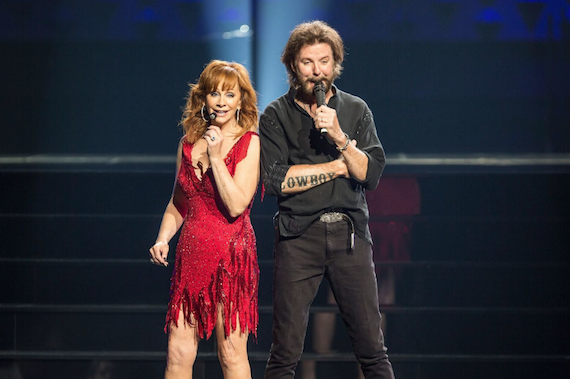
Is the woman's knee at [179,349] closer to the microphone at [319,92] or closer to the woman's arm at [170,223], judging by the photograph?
the woman's arm at [170,223]

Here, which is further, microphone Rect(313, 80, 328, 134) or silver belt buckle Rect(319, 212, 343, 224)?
silver belt buckle Rect(319, 212, 343, 224)

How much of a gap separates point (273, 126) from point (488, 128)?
3109 millimetres

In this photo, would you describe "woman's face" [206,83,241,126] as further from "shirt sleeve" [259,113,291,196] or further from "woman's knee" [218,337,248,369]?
"woman's knee" [218,337,248,369]

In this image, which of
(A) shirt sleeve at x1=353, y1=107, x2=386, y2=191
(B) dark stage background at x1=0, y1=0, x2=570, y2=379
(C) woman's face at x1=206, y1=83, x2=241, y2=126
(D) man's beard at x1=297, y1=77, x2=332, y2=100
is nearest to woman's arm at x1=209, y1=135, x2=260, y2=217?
(C) woman's face at x1=206, y1=83, x2=241, y2=126

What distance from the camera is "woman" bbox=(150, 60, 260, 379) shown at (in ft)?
7.22

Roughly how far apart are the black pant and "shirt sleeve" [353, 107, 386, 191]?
16cm

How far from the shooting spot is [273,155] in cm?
223

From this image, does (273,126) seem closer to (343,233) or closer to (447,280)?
(343,233)

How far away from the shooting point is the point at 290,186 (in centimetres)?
217

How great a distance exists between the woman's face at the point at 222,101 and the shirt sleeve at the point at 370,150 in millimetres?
417

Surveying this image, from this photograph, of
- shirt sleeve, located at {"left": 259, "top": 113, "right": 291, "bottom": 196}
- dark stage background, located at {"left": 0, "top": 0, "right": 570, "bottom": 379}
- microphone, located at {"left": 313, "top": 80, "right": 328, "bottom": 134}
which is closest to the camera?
microphone, located at {"left": 313, "top": 80, "right": 328, "bottom": 134}

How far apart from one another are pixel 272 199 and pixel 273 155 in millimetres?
1404

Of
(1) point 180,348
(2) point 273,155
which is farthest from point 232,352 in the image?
(2) point 273,155

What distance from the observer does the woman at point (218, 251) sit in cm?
220
